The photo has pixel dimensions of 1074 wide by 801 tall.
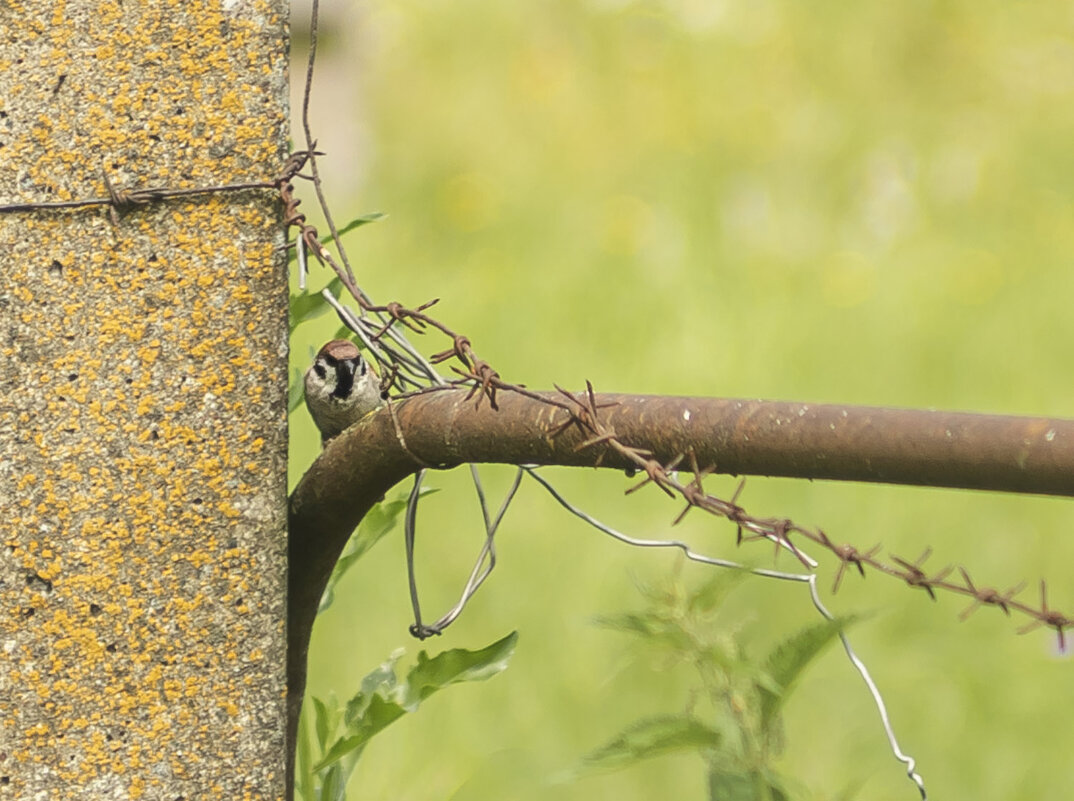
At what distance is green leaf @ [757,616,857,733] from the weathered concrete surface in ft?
1.93

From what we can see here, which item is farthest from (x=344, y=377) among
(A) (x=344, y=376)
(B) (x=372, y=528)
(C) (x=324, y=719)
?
(C) (x=324, y=719)

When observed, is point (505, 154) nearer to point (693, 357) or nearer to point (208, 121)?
point (693, 357)

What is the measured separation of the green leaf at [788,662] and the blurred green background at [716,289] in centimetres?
19

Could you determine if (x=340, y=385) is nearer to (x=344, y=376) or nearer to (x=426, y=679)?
(x=344, y=376)

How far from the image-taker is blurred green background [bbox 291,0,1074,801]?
3.44 meters

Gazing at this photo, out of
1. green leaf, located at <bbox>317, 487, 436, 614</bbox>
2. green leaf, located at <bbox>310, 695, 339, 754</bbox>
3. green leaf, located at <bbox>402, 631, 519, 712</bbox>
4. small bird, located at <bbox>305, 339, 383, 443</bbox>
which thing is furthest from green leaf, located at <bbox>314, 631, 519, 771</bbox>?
small bird, located at <bbox>305, 339, 383, 443</bbox>

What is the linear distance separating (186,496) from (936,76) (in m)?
6.96

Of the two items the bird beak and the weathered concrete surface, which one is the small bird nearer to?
the bird beak

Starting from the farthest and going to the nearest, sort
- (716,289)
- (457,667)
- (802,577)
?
(716,289) → (457,667) → (802,577)

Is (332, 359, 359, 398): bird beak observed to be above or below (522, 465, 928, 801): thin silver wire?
above

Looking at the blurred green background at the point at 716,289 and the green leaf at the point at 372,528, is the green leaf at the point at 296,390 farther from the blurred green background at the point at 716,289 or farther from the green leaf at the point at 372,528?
the blurred green background at the point at 716,289

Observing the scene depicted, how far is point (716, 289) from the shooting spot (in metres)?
5.98

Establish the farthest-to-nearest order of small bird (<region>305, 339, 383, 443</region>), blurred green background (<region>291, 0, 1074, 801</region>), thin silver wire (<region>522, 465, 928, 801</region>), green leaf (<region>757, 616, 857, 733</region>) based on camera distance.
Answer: blurred green background (<region>291, 0, 1074, 801</region>) < small bird (<region>305, 339, 383, 443</region>) < green leaf (<region>757, 616, 857, 733</region>) < thin silver wire (<region>522, 465, 928, 801</region>)

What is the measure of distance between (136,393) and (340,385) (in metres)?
0.31
